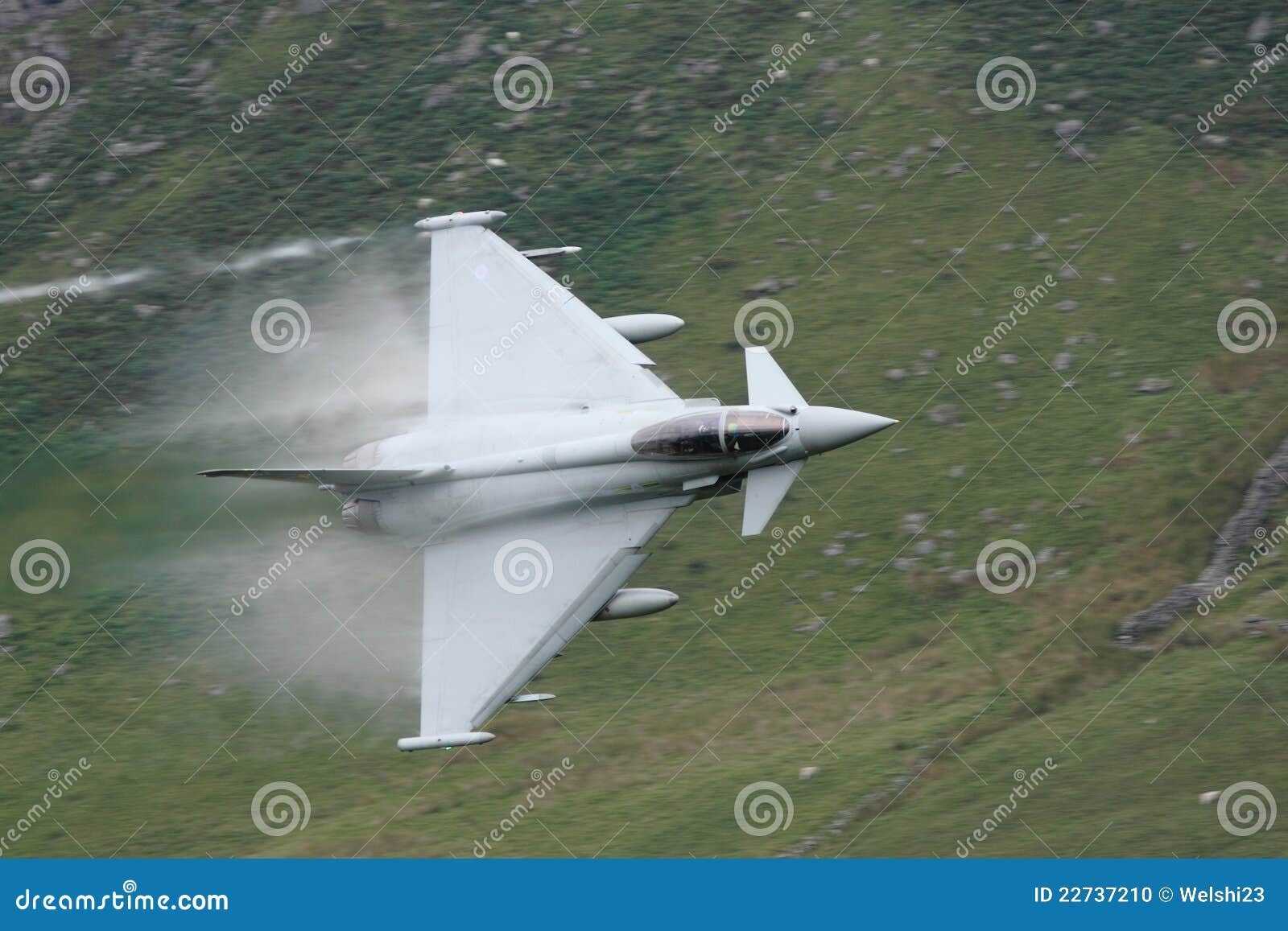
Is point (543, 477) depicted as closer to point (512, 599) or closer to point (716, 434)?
point (512, 599)

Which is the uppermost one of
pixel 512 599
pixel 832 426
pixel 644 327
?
pixel 644 327

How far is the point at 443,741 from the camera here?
28.9 m

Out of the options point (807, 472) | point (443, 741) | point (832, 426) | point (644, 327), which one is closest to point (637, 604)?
point (443, 741)

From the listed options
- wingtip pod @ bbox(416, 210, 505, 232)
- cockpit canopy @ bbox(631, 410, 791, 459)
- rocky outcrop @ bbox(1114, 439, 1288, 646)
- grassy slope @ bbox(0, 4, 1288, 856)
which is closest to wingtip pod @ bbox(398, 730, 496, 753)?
grassy slope @ bbox(0, 4, 1288, 856)

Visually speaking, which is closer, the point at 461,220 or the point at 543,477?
the point at 543,477

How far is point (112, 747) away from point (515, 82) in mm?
19104

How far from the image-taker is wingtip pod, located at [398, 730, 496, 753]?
2870 cm

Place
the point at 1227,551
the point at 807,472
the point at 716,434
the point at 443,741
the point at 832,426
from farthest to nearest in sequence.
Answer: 1. the point at 807,472
2. the point at 1227,551
3. the point at 832,426
4. the point at 443,741
5. the point at 716,434

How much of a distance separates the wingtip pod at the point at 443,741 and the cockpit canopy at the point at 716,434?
600cm

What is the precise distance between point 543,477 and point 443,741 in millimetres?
5094

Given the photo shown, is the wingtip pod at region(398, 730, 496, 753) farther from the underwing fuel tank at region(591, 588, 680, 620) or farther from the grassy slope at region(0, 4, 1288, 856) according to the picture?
the underwing fuel tank at region(591, 588, 680, 620)

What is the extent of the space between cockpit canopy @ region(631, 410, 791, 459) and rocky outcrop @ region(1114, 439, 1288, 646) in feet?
28.1

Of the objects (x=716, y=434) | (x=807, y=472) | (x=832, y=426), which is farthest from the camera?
(x=807, y=472)

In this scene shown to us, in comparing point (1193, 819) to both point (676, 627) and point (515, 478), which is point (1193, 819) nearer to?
point (676, 627)
